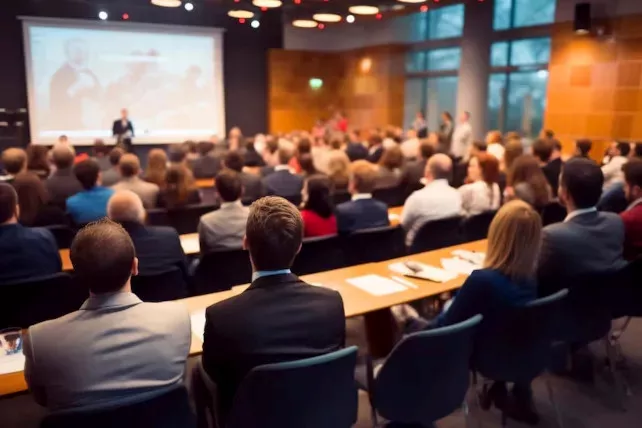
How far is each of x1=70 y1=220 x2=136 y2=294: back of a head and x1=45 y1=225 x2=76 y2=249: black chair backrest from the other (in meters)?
2.44

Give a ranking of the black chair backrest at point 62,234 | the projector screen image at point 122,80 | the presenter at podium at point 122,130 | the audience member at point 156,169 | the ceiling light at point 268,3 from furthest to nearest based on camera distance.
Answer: the presenter at podium at point 122,130
the projector screen image at point 122,80
the ceiling light at point 268,3
the audience member at point 156,169
the black chair backrest at point 62,234

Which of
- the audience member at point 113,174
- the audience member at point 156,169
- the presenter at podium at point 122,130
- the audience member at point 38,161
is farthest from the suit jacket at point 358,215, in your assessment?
the presenter at podium at point 122,130

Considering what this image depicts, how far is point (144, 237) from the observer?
349 cm

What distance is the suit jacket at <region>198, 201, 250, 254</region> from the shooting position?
13.6 feet

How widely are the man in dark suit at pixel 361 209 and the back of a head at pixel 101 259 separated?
2.55 metres

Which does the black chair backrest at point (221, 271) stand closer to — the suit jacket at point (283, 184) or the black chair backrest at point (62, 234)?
the black chair backrest at point (62, 234)

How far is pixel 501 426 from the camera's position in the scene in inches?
127

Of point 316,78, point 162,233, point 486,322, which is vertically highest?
point 316,78

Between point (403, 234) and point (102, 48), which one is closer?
point (403, 234)

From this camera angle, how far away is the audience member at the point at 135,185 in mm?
5516

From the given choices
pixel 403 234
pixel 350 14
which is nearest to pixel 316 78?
pixel 350 14

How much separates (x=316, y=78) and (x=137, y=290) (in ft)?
44.8

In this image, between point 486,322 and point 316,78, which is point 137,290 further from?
point 316,78

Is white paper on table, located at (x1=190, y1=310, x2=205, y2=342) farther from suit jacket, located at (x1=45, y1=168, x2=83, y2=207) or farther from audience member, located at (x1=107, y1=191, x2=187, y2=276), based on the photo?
suit jacket, located at (x1=45, y1=168, x2=83, y2=207)
